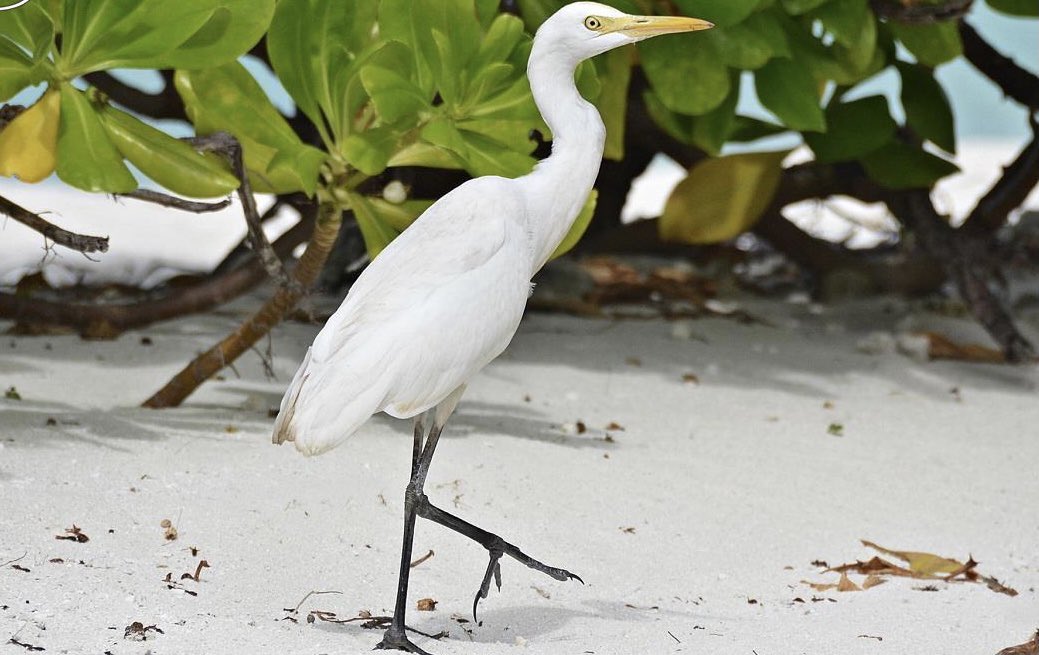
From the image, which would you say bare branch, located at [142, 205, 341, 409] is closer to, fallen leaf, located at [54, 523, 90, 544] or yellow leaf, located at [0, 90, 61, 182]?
yellow leaf, located at [0, 90, 61, 182]

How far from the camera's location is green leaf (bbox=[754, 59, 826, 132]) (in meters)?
2.72

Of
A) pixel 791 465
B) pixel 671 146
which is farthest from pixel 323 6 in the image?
pixel 671 146

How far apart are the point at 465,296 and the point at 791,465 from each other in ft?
3.69

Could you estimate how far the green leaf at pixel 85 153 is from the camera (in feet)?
6.37

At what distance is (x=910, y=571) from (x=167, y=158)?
1.26 m

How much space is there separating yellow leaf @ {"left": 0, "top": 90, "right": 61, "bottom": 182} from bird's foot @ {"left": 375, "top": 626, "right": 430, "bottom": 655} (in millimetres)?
885

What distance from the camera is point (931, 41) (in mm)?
2906

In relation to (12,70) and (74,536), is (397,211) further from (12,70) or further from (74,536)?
(74,536)

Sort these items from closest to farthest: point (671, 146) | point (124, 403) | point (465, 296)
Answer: point (465, 296) → point (124, 403) → point (671, 146)

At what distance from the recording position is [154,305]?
267cm

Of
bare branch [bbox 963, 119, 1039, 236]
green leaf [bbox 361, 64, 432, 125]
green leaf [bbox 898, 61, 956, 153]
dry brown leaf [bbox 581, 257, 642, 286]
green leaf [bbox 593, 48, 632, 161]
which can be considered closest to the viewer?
green leaf [bbox 361, 64, 432, 125]

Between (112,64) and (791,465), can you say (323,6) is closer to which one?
(112,64)

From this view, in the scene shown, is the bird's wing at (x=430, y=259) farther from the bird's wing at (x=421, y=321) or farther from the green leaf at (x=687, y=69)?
the green leaf at (x=687, y=69)

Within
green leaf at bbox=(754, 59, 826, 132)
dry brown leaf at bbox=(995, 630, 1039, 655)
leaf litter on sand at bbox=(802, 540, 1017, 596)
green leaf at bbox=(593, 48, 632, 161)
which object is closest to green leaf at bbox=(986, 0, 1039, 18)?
green leaf at bbox=(754, 59, 826, 132)
